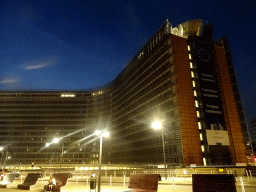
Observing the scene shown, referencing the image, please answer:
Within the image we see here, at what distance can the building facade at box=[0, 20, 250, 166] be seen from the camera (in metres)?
52.8

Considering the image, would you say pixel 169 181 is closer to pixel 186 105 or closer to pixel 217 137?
pixel 186 105

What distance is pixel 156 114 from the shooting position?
201ft

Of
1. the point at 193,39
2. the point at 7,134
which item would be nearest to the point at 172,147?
the point at 193,39

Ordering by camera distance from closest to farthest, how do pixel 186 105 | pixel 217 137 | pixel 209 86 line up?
pixel 217 137 < pixel 186 105 < pixel 209 86

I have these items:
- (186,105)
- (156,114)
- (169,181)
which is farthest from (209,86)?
(169,181)

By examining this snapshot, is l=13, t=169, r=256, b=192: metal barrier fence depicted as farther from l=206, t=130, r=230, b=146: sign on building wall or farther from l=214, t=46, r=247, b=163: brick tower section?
l=214, t=46, r=247, b=163: brick tower section

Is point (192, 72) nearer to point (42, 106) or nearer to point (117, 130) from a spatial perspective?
point (117, 130)

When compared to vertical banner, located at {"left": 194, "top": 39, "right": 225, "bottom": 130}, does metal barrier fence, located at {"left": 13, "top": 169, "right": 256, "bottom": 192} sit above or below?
below

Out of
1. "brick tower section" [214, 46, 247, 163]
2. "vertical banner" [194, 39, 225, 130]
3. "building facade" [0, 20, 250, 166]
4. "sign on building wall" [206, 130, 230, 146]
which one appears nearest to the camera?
"sign on building wall" [206, 130, 230, 146]

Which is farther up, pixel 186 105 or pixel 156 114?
pixel 186 105

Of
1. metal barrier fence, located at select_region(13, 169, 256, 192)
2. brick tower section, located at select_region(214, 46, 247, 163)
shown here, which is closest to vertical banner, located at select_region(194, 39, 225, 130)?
brick tower section, located at select_region(214, 46, 247, 163)

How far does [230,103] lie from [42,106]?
9468cm

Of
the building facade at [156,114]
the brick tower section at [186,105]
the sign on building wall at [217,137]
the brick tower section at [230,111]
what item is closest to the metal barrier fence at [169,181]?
the building facade at [156,114]

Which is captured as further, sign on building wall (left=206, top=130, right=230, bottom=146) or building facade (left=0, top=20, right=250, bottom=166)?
building facade (left=0, top=20, right=250, bottom=166)
